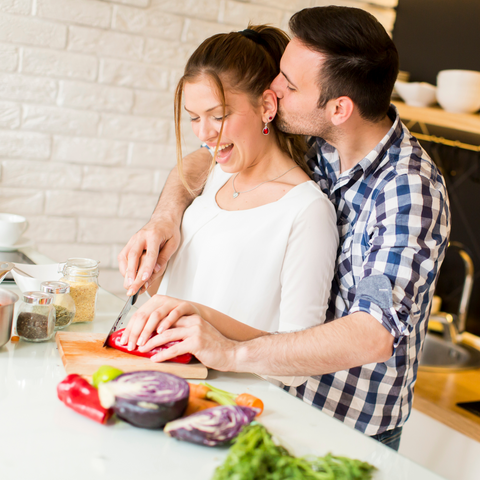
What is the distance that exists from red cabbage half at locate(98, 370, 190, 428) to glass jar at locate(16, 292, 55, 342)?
0.96 feet

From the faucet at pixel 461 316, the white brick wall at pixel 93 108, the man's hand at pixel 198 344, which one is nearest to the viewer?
the man's hand at pixel 198 344

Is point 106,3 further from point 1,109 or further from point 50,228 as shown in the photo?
point 50,228

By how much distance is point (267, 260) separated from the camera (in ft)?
4.42

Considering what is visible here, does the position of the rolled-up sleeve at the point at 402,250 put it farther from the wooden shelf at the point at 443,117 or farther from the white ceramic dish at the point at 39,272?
the wooden shelf at the point at 443,117

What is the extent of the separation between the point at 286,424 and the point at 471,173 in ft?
6.97

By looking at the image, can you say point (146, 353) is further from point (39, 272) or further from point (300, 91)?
point (300, 91)

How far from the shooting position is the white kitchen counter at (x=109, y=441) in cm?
66

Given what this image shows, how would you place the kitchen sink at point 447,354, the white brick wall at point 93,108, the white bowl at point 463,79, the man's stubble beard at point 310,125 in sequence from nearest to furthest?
the man's stubble beard at point 310,125 < the white brick wall at point 93,108 < the white bowl at point 463,79 < the kitchen sink at point 447,354

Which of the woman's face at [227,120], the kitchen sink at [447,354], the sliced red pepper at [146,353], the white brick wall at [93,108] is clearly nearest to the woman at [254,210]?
the woman's face at [227,120]

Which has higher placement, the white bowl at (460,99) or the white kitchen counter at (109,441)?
the white bowl at (460,99)

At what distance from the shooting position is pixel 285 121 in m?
1.34

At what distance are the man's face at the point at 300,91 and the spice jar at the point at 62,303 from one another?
2.13ft

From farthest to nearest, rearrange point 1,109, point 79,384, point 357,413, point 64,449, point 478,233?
point 478,233
point 1,109
point 357,413
point 79,384
point 64,449

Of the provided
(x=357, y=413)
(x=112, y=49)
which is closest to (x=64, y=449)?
(x=357, y=413)
